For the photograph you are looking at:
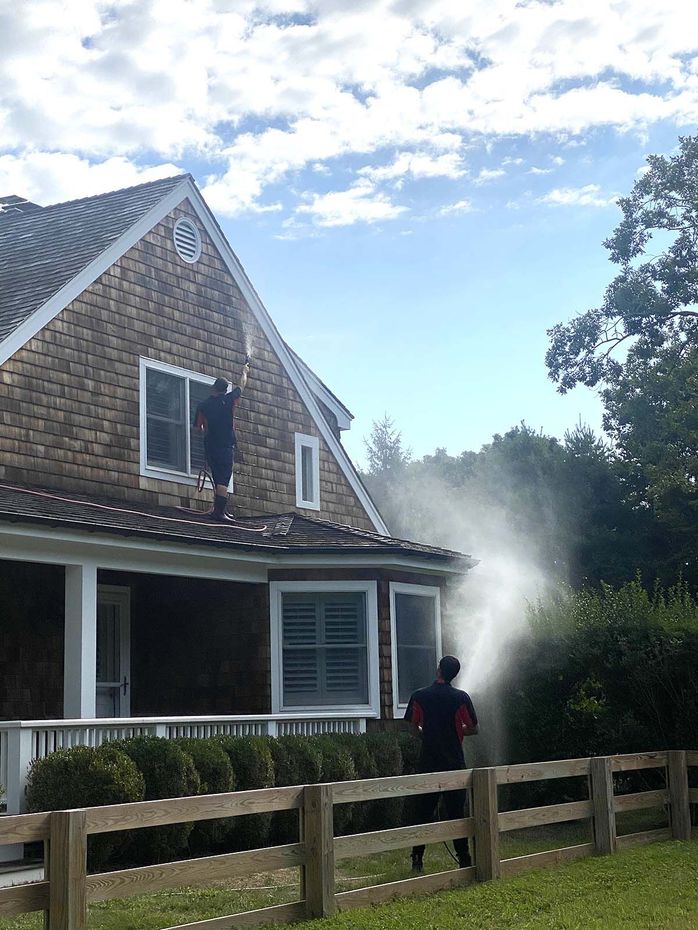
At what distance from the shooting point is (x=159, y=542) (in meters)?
14.6

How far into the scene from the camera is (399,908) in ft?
27.9

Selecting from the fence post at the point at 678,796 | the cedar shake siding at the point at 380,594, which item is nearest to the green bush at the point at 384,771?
the cedar shake siding at the point at 380,594

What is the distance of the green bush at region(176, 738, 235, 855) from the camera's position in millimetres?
12289

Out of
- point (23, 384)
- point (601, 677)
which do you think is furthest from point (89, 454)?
point (601, 677)

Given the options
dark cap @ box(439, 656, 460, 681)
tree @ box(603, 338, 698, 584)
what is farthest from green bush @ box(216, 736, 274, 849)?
tree @ box(603, 338, 698, 584)

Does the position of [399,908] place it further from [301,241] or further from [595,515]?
[595,515]

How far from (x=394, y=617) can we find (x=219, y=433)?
381 centimetres

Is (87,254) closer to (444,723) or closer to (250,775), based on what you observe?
(250,775)

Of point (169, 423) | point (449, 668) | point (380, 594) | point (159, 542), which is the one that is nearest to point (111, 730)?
point (159, 542)

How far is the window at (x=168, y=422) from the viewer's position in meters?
18.2

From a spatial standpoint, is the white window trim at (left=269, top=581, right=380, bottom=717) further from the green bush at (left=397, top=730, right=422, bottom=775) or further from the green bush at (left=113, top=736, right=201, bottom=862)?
the green bush at (left=113, top=736, right=201, bottom=862)

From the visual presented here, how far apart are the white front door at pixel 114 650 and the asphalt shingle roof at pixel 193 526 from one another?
4.17ft

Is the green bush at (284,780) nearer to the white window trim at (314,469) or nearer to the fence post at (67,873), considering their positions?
the fence post at (67,873)

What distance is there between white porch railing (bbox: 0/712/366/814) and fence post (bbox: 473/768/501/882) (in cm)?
435
